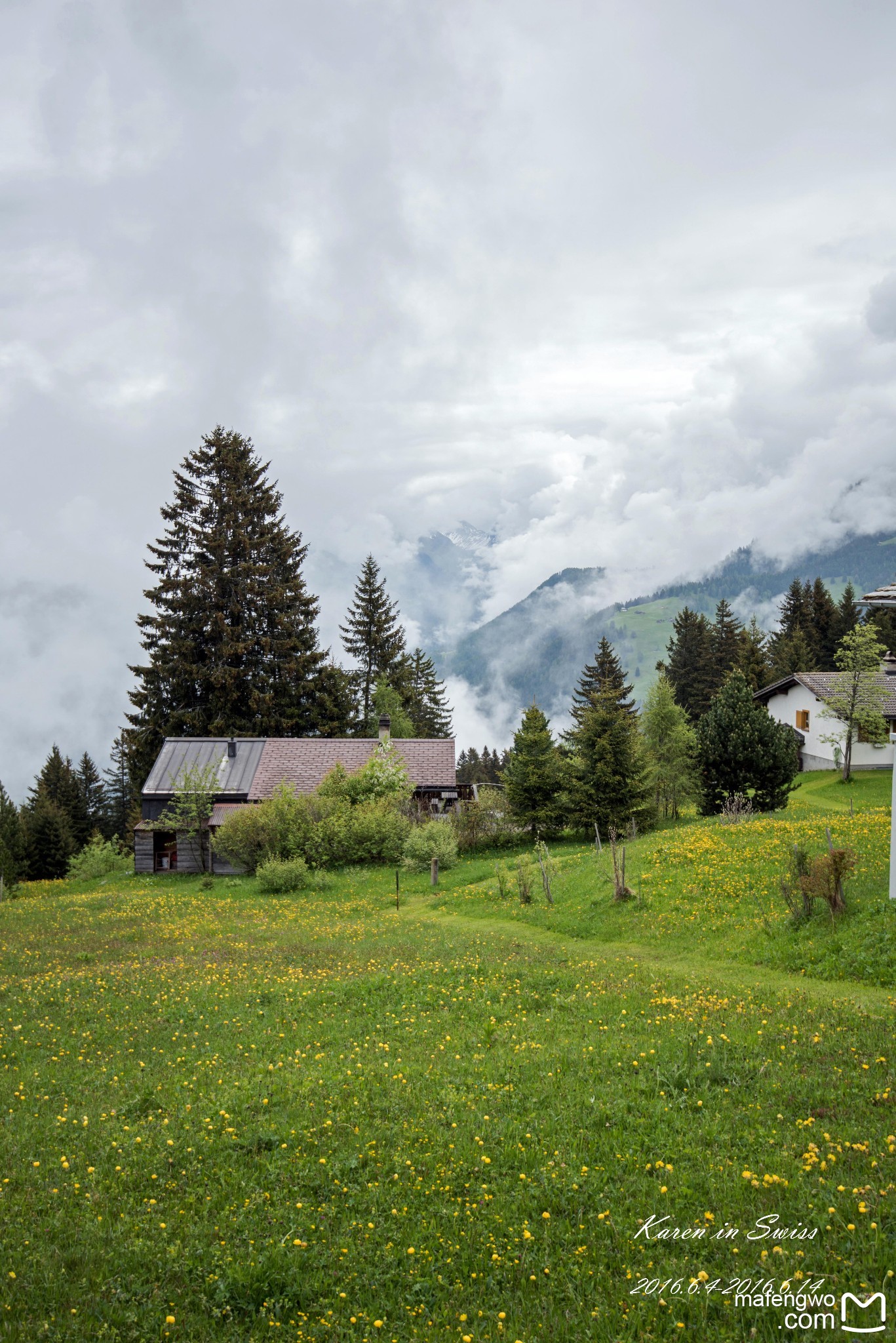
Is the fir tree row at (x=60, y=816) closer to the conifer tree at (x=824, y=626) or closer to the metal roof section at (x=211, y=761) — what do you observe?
the metal roof section at (x=211, y=761)

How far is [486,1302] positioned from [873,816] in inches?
931

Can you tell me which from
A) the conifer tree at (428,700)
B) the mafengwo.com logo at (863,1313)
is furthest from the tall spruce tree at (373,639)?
the mafengwo.com logo at (863,1313)

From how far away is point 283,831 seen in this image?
3469 cm

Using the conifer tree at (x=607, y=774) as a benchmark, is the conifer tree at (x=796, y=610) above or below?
above

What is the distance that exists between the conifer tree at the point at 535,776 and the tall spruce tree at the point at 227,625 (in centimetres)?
2344

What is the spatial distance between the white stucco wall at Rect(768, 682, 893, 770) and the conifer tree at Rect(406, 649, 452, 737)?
32457 mm

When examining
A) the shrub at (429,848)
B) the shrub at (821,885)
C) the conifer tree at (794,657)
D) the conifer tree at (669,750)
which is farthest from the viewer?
the conifer tree at (794,657)

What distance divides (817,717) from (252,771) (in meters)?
40.4

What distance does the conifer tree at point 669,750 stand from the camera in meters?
46.5

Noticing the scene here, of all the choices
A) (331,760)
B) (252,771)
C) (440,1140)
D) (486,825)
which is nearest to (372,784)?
(331,760)

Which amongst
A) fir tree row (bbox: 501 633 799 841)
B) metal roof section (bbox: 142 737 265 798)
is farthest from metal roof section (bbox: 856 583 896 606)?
metal roof section (bbox: 142 737 265 798)

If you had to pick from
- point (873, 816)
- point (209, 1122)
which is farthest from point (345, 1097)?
point (873, 816)

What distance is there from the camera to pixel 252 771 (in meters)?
43.1

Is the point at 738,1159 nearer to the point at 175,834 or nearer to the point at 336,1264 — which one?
the point at 336,1264
